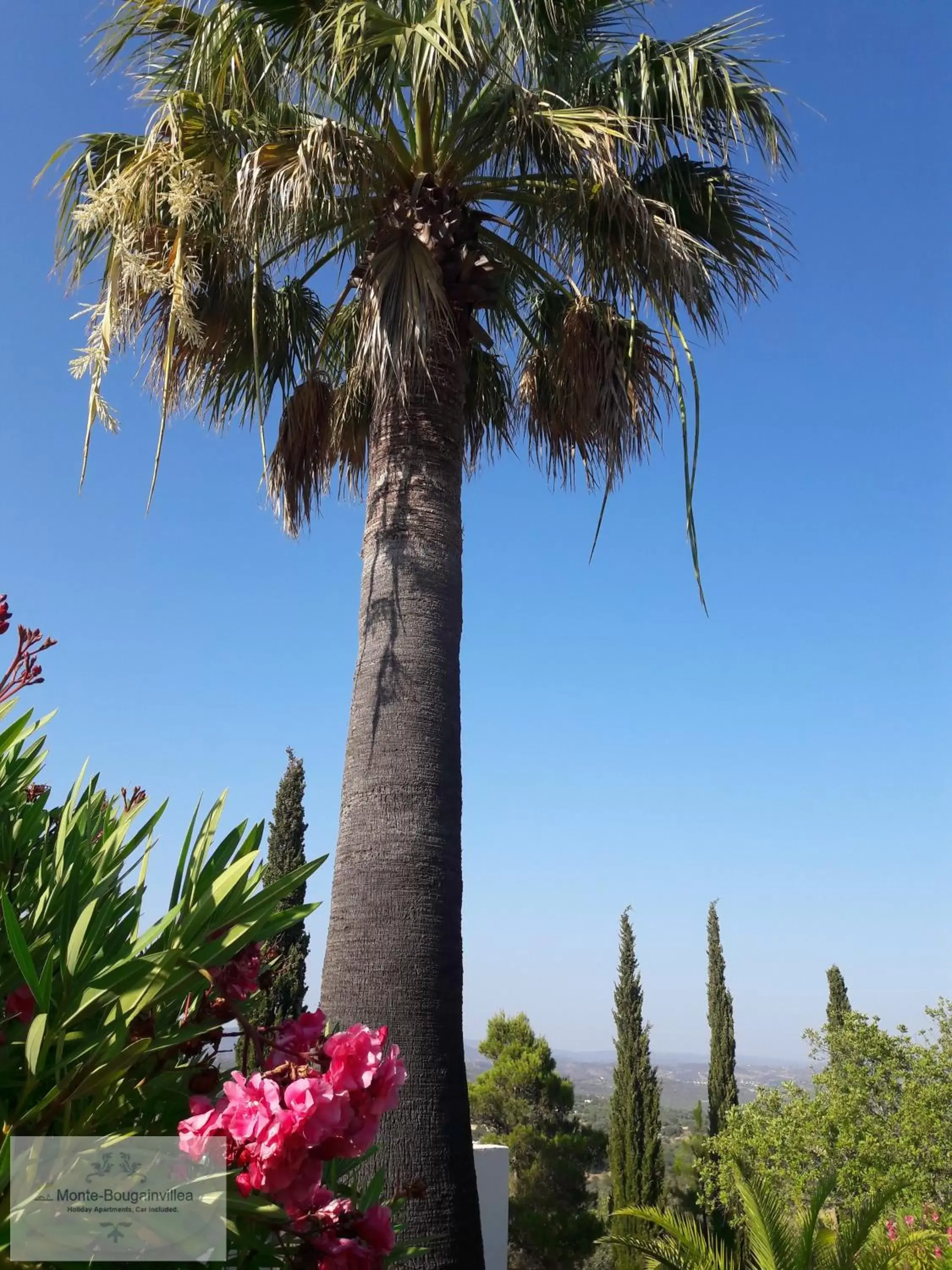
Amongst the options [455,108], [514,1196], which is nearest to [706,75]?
[455,108]

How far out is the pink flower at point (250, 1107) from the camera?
136 cm

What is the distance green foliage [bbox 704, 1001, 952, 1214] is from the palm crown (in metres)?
13.2

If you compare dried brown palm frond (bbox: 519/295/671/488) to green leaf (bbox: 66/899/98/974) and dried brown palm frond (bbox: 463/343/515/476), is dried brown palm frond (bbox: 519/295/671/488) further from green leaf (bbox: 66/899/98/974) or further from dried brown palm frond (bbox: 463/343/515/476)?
green leaf (bbox: 66/899/98/974)

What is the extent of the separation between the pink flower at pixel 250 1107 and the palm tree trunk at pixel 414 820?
286 centimetres

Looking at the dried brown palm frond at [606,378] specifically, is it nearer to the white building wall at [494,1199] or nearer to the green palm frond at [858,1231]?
the green palm frond at [858,1231]

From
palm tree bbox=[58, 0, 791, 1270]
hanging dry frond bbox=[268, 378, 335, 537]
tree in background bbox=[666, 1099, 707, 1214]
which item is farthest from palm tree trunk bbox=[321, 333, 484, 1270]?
tree in background bbox=[666, 1099, 707, 1214]

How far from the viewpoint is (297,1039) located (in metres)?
1.69

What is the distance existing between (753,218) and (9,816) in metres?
A: 6.00

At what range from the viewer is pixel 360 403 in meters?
7.04

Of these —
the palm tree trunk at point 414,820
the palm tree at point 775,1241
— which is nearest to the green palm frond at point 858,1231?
the palm tree at point 775,1241

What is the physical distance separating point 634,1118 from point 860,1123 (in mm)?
6679

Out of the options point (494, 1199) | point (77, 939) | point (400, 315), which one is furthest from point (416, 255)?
point (494, 1199)

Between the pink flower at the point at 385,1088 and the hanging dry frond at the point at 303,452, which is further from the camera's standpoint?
the hanging dry frond at the point at 303,452

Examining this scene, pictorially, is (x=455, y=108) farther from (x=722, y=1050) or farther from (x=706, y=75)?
(x=722, y=1050)
